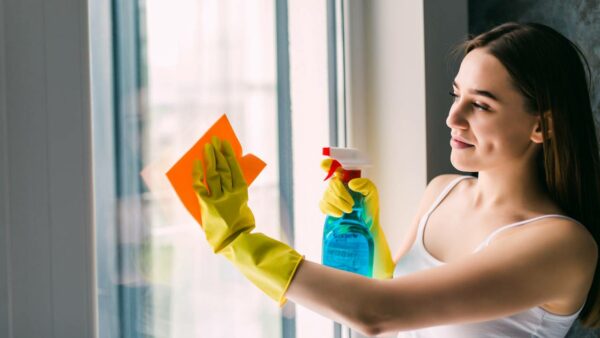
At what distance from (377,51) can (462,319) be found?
0.74m

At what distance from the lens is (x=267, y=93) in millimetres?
1261

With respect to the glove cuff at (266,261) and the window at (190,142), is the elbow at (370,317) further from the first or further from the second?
the window at (190,142)

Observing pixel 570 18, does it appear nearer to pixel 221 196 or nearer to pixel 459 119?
pixel 459 119

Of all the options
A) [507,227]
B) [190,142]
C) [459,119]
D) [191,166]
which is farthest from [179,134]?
[507,227]

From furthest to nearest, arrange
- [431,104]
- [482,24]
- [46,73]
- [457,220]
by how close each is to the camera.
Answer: [482,24] → [431,104] → [457,220] → [46,73]

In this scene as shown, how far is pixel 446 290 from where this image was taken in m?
0.93

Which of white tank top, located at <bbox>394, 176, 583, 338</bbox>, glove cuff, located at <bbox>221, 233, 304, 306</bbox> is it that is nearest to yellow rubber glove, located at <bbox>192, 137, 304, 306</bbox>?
glove cuff, located at <bbox>221, 233, 304, 306</bbox>

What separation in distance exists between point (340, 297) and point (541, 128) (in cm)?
47

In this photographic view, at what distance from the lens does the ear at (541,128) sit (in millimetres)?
1021

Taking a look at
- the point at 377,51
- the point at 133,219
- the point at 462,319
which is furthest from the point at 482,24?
the point at 133,219

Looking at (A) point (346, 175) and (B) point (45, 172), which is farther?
(A) point (346, 175)

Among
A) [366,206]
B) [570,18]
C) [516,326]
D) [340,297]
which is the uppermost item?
[570,18]

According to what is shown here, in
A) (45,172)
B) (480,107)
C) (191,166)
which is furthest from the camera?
(480,107)

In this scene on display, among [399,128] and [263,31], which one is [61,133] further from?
[399,128]
